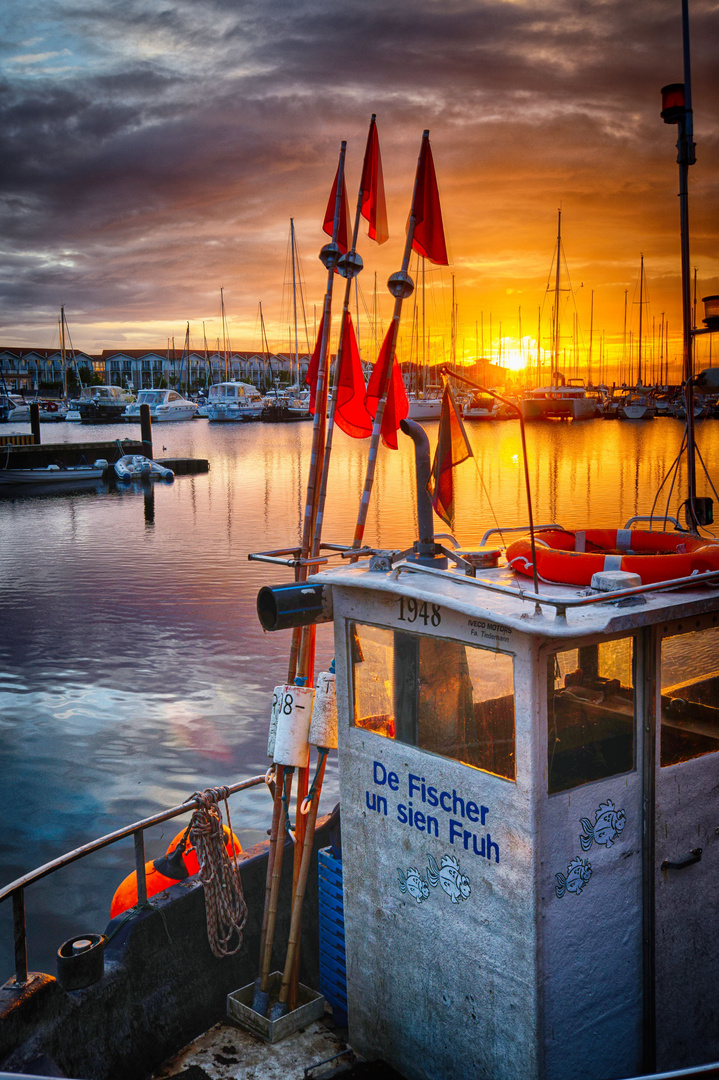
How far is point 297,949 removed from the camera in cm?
583

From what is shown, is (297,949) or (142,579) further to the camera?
(142,579)

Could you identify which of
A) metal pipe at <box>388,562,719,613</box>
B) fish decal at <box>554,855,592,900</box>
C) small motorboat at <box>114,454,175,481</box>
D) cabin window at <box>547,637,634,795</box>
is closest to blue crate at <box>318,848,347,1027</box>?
fish decal at <box>554,855,592,900</box>

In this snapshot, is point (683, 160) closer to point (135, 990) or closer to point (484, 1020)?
point (484, 1020)

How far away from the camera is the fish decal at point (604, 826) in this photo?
13.8ft

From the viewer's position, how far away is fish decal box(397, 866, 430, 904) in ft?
15.4

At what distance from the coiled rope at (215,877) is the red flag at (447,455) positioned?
2508 millimetres

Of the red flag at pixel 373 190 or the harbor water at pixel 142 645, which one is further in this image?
the harbor water at pixel 142 645

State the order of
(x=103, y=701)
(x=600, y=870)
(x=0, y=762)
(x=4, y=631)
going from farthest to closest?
(x=4, y=631) → (x=103, y=701) → (x=0, y=762) → (x=600, y=870)

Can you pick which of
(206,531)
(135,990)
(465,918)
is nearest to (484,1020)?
(465,918)

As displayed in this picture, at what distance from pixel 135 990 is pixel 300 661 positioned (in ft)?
7.65

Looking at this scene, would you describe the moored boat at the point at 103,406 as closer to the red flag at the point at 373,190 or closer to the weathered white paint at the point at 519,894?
the red flag at the point at 373,190

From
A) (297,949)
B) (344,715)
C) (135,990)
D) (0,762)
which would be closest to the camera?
(344,715)

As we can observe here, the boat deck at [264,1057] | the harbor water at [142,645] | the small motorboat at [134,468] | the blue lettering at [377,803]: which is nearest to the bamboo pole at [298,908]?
the boat deck at [264,1057]

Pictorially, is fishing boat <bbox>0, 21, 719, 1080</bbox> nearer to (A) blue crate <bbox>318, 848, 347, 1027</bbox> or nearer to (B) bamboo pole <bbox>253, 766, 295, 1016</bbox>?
(B) bamboo pole <bbox>253, 766, 295, 1016</bbox>
